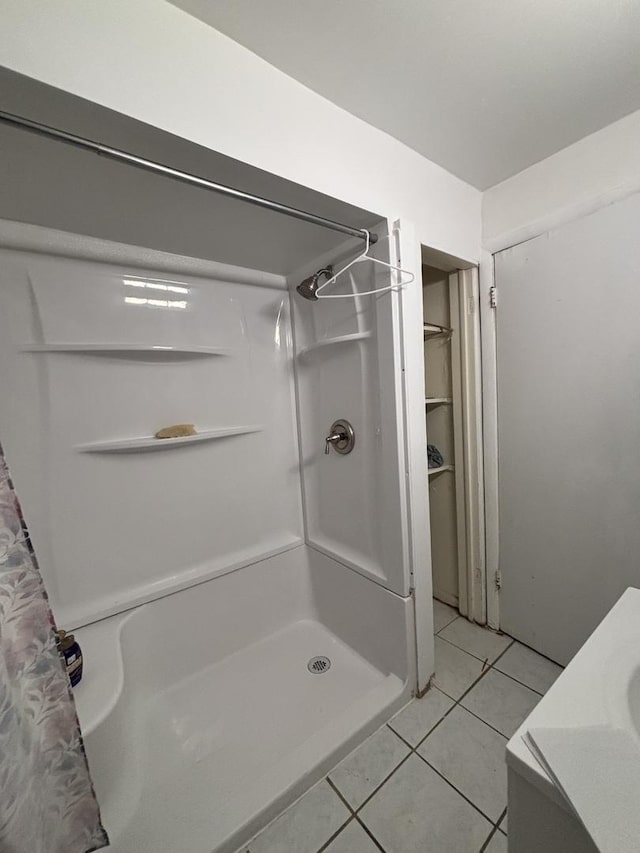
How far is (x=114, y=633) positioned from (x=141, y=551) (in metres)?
0.28

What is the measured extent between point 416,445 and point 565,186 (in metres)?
1.14

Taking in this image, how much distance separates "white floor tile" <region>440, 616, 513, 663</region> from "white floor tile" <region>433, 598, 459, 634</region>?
0.09ft

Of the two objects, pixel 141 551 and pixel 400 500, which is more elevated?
pixel 400 500

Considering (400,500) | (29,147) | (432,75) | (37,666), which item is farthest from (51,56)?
(400,500)

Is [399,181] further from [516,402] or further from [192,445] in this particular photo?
[192,445]

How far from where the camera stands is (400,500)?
118 cm

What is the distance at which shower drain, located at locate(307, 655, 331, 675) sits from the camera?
1.41 meters

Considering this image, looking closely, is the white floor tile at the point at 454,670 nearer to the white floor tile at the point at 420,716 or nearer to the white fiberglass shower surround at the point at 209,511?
the white floor tile at the point at 420,716

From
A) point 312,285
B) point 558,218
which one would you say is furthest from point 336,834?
point 558,218

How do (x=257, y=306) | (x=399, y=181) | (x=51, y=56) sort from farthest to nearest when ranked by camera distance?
Answer: (x=257, y=306)
(x=399, y=181)
(x=51, y=56)

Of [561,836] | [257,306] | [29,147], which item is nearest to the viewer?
[561,836]

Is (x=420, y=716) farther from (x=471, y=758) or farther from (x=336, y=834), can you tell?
(x=336, y=834)

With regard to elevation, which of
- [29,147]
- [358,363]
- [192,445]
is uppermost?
[29,147]

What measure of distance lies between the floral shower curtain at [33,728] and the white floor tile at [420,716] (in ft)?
3.05
